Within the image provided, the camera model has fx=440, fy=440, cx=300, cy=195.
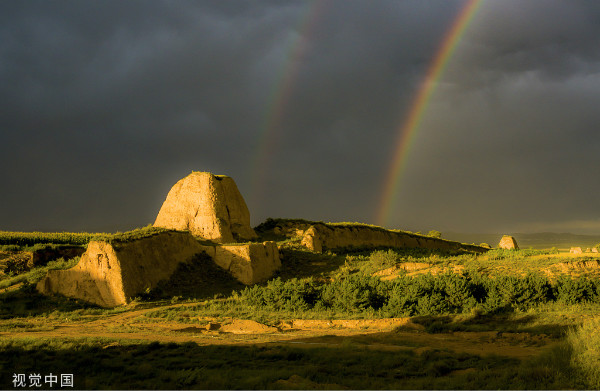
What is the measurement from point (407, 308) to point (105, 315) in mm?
16067

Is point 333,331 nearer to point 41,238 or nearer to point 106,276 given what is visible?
point 106,276

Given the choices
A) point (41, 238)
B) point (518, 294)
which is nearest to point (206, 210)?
point (41, 238)

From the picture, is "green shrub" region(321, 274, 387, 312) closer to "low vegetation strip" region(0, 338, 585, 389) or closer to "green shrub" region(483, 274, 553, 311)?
"green shrub" region(483, 274, 553, 311)

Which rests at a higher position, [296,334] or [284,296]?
[284,296]

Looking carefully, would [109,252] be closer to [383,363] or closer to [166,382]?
[166,382]

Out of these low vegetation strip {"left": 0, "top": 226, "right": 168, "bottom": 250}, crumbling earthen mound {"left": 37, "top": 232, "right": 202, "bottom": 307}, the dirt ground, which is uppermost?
low vegetation strip {"left": 0, "top": 226, "right": 168, "bottom": 250}

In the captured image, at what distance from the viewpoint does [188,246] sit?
111 ft

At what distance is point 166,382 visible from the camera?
10.7 meters

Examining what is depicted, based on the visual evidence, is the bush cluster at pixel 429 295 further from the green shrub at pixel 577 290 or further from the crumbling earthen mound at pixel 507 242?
the crumbling earthen mound at pixel 507 242

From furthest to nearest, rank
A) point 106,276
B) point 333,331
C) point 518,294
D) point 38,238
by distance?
point 38,238, point 106,276, point 518,294, point 333,331

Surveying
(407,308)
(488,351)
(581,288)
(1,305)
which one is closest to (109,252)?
(1,305)

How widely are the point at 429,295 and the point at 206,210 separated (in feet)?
75.8

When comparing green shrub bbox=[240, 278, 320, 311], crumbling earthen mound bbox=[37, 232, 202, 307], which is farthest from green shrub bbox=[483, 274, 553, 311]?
crumbling earthen mound bbox=[37, 232, 202, 307]

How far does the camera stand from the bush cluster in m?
22.7
